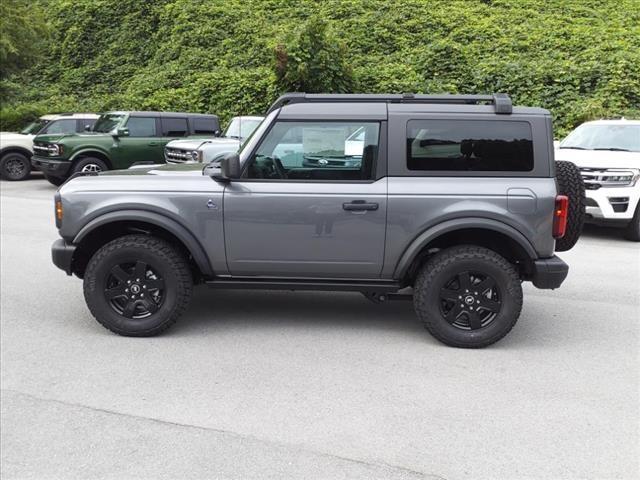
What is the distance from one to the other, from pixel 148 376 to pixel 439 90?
57.5ft

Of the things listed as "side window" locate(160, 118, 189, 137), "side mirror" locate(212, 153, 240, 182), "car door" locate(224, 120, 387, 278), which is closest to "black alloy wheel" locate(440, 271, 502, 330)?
"car door" locate(224, 120, 387, 278)

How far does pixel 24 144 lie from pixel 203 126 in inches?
189

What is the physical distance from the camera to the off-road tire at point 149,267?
16.7 feet

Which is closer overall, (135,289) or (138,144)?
(135,289)

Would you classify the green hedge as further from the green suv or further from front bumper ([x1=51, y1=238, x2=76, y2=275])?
front bumper ([x1=51, y1=238, x2=76, y2=275])

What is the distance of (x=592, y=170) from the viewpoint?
31.4 feet

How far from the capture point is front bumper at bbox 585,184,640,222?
369 inches

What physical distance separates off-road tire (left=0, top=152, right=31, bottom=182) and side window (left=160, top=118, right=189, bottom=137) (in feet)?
13.7

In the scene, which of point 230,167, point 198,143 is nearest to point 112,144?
point 198,143

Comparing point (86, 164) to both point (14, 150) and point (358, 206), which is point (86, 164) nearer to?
point (14, 150)

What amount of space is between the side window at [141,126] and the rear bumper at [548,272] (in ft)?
39.8

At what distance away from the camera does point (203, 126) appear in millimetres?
16250

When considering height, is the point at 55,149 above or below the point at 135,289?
below

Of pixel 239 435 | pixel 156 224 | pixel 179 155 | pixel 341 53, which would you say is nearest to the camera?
pixel 239 435
